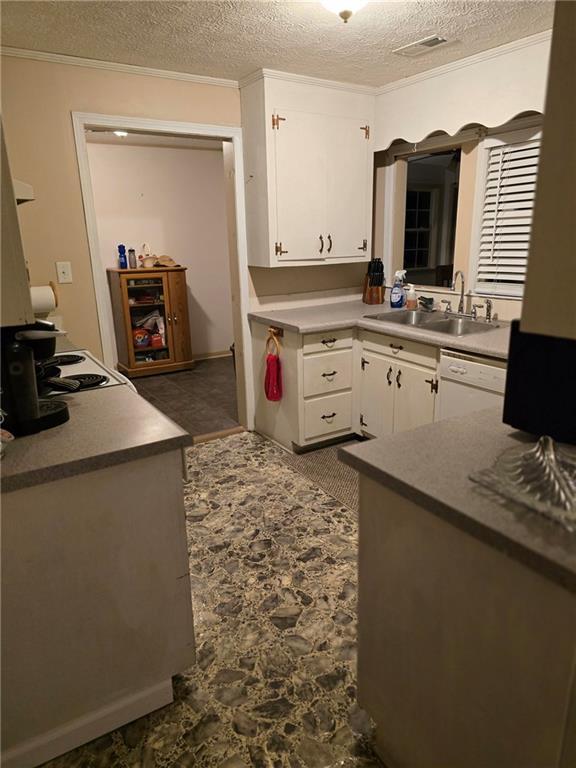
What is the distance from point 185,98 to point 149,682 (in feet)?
10.5

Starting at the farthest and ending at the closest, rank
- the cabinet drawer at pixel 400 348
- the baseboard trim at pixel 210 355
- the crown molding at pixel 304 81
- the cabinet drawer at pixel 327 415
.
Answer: the baseboard trim at pixel 210 355 < the cabinet drawer at pixel 327 415 < the crown molding at pixel 304 81 < the cabinet drawer at pixel 400 348

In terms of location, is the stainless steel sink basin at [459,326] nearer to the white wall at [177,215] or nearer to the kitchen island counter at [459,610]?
the kitchen island counter at [459,610]

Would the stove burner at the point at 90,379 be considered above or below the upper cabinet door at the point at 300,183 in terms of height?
below

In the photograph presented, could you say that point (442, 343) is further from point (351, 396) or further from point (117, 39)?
point (117, 39)

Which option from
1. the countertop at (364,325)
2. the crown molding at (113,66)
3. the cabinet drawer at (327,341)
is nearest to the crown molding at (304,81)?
the crown molding at (113,66)

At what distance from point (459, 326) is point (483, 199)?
32.4 inches

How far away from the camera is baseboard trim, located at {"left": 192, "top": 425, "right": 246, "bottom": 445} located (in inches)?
149

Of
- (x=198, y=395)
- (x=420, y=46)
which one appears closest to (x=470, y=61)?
(x=420, y=46)

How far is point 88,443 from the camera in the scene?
1.43 meters

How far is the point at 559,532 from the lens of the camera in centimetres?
93

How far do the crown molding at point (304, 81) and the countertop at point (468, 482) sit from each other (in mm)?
2604

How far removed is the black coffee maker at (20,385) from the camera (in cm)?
139

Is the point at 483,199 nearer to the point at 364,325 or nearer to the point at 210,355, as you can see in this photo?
the point at 364,325

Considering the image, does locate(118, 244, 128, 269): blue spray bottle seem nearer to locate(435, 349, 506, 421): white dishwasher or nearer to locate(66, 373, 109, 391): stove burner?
locate(66, 373, 109, 391): stove burner
